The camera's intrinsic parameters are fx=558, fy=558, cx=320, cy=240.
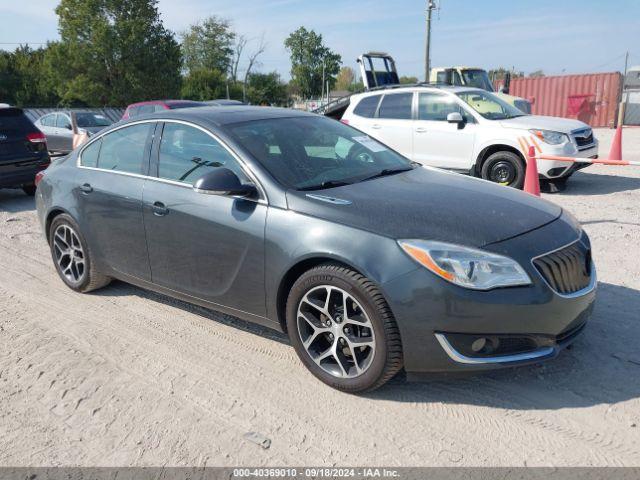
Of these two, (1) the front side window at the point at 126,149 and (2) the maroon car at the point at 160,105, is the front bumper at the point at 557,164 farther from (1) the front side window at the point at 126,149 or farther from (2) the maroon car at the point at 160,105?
(2) the maroon car at the point at 160,105

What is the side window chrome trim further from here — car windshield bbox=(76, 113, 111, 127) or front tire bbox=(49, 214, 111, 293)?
car windshield bbox=(76, 113, 111, 127)

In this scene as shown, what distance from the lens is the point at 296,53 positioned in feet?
282

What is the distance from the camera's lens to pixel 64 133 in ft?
52.0

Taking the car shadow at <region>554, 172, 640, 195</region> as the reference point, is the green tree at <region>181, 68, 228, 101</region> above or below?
above

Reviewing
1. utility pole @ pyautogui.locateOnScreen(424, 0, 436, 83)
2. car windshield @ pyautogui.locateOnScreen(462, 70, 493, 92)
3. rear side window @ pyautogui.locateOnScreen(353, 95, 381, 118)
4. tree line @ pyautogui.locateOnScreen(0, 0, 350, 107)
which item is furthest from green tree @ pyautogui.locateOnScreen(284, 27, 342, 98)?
rear side window @ pyautogui.locateOnScreen(353, 95, 381, 118)

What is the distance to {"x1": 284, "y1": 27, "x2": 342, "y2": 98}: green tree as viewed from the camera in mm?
80938

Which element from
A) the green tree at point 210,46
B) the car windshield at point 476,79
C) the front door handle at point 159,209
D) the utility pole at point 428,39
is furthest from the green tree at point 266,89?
the front door handle at point 159,209

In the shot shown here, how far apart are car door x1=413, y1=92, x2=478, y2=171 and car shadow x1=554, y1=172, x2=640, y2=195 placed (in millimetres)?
1723

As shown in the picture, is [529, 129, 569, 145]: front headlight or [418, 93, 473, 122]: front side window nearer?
[529, 129, 569, 145]: front headlight

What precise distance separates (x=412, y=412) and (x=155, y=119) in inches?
111

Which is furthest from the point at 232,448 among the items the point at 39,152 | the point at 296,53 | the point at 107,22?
the point at 296,53

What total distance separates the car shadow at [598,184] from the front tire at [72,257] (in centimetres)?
742

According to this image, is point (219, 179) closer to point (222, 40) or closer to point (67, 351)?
point (67, 351)

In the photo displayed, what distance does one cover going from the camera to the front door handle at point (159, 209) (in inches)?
151
